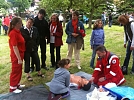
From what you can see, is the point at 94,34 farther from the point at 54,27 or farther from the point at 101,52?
the point at 101,52

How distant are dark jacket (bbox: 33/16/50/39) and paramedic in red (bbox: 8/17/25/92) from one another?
1.24 metres

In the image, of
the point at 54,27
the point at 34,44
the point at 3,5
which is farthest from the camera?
the point at 3,5

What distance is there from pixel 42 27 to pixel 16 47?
1.58 m

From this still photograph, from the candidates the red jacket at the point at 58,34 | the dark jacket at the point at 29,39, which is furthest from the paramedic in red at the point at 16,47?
the red jacket at the point at 58,34

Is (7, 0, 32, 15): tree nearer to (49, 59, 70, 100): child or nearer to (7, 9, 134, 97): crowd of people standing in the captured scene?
(7, 9, 134, 97): crowd of people standing

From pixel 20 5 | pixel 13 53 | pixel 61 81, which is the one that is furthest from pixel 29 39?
pixel 20 5

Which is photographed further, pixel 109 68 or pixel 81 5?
pixel 81 5

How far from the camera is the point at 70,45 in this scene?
6062 mm

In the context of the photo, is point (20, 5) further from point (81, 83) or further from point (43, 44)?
point (81, 83)

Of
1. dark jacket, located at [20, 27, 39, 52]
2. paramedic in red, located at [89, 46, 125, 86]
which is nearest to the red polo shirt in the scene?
dark jacket, located at [20, 27, 39, 52]

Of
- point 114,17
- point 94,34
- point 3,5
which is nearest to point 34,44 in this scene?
point 94,34

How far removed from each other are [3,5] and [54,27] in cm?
2959

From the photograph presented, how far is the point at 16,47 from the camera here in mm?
4242

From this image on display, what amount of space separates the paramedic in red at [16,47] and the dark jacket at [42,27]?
1.24m
